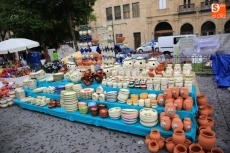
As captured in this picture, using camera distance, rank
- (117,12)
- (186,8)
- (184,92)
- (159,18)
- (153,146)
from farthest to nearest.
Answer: (117,12), (159,18), (186,8), (184,92), (153,146)

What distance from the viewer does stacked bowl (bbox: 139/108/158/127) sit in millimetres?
3115

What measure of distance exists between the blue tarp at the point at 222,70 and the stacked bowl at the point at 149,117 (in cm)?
375

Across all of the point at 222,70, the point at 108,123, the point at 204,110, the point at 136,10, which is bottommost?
the point at 108,123

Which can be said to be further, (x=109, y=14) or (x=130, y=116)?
(x=109, y=14)

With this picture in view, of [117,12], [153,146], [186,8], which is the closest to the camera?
[153,146]

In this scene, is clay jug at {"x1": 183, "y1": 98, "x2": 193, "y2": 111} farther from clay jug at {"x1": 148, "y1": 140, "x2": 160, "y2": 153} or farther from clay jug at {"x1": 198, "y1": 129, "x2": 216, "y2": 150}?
clay jug at {"x1": 148, "y1": 140, "x2": 160, "y2": 153}

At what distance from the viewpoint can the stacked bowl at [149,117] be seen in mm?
3115

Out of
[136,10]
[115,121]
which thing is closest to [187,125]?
[115,121]

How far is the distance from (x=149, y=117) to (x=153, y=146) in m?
0.51

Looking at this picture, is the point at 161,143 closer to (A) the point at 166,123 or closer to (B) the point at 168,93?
(A) the point at 166,123

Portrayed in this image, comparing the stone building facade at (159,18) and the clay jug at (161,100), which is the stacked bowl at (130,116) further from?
the stone building facade at (159,18)

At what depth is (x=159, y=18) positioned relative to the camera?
1928cm

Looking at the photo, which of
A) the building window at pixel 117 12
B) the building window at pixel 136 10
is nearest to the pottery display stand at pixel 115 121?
the building window at pixel 136 10

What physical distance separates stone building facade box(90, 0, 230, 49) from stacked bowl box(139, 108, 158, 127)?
46.3ft
